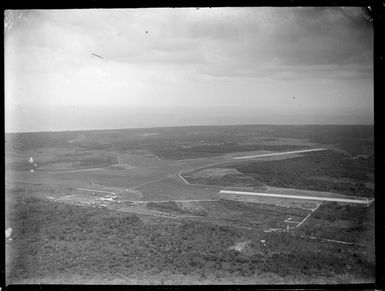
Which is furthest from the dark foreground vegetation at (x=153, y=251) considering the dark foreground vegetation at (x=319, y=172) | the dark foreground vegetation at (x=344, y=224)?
the dark foreground vegetation at (x=319, y=172)

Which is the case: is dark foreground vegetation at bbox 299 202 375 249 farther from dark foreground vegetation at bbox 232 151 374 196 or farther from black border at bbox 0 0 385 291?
black border at bbox 0 0 385 291

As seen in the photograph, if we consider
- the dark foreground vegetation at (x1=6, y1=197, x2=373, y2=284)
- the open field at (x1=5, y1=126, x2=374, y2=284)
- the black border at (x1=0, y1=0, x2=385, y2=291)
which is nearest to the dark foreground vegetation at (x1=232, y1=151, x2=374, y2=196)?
the open field at (x1=5, y1=126, x2=374, y2=284)

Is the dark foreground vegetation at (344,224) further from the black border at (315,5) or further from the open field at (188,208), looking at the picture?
the black border at (315,5)


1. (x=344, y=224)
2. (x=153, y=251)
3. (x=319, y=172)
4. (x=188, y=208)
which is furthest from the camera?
(x=319, y=172)

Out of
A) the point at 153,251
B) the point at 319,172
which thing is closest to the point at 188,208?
the point at 153,251

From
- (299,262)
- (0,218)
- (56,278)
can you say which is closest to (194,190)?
(299,262)

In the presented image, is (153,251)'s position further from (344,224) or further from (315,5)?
(315,5)
